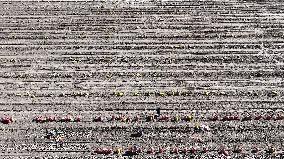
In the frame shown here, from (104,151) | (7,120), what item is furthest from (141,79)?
(7,120)

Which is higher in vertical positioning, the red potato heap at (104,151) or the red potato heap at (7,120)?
the red potato heap at (7,120)

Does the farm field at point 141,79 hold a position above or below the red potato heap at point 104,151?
above

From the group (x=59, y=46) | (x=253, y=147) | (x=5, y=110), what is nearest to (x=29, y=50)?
(x=59, y=46)

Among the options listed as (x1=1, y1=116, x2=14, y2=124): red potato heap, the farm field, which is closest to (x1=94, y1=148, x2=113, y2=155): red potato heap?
the farm field

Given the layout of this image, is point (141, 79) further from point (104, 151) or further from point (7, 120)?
point (7, 120)

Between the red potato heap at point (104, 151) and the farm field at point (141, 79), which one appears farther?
the farm field at point (141, 79)

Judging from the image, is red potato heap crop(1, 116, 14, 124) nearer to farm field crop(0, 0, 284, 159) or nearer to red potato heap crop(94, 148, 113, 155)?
farm field crop(0, 0, 284, 159)

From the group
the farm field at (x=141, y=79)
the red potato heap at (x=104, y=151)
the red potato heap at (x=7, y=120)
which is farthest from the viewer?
the red potato heap at (x=7, y=120)

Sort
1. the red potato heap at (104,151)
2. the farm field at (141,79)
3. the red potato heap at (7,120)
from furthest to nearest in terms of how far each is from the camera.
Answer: the red potato heap at (7,120)
the farm field at (141,79)
the red potato heap at (104,151)

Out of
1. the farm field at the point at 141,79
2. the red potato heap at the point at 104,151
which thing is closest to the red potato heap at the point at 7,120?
the farm field at the point at 141,79

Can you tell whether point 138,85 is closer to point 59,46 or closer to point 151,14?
point 59,46

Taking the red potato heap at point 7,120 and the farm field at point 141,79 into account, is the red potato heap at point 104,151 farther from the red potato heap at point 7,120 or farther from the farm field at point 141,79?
the red potato heap at point 7,120
